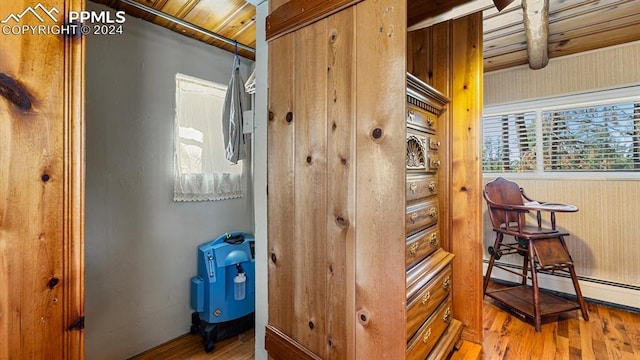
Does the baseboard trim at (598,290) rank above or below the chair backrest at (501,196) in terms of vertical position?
below

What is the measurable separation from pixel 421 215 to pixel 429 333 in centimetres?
55

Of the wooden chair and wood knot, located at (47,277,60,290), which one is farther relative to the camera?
the wooden chair

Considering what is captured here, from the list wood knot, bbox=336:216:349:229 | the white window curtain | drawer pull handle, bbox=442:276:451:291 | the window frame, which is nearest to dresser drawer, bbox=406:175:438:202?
wood knot, bbox=336:216:349:229

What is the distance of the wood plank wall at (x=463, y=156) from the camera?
1693 mm

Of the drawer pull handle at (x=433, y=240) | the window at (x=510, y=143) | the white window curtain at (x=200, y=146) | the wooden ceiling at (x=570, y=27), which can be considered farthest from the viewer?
the window at (x=510, y=143)

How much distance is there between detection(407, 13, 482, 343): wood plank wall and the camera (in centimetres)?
169

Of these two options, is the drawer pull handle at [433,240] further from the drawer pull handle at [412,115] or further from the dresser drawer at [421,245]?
the drawer pull handle at [412,115]

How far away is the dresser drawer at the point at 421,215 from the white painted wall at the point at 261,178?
65cm

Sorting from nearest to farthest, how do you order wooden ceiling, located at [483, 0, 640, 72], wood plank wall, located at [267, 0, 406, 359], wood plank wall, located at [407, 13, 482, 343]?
1. wood plank wall, located at [267, 0, 406, 359]
2. wood plank wall, located at [407, 13, 482, 343]
3. wooden ceiling, located at [483, 0, 640, 72]

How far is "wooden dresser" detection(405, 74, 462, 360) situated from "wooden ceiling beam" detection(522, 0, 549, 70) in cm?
86

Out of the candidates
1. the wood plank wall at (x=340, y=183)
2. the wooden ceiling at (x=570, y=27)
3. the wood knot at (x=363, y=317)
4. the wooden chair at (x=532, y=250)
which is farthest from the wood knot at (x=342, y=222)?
the wooden chair at (x=532, y=250)

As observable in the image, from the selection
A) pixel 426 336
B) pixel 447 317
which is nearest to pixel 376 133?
pixel 426 336

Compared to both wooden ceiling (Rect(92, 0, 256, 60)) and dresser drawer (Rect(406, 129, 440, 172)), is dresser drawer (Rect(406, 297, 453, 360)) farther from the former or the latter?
wooden ceiling (Rect(92, 0, 256, 60))

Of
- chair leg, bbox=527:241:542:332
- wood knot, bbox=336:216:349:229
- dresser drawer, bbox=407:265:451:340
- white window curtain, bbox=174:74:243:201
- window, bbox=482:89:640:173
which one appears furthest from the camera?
window, bbox=482:89:640:173
